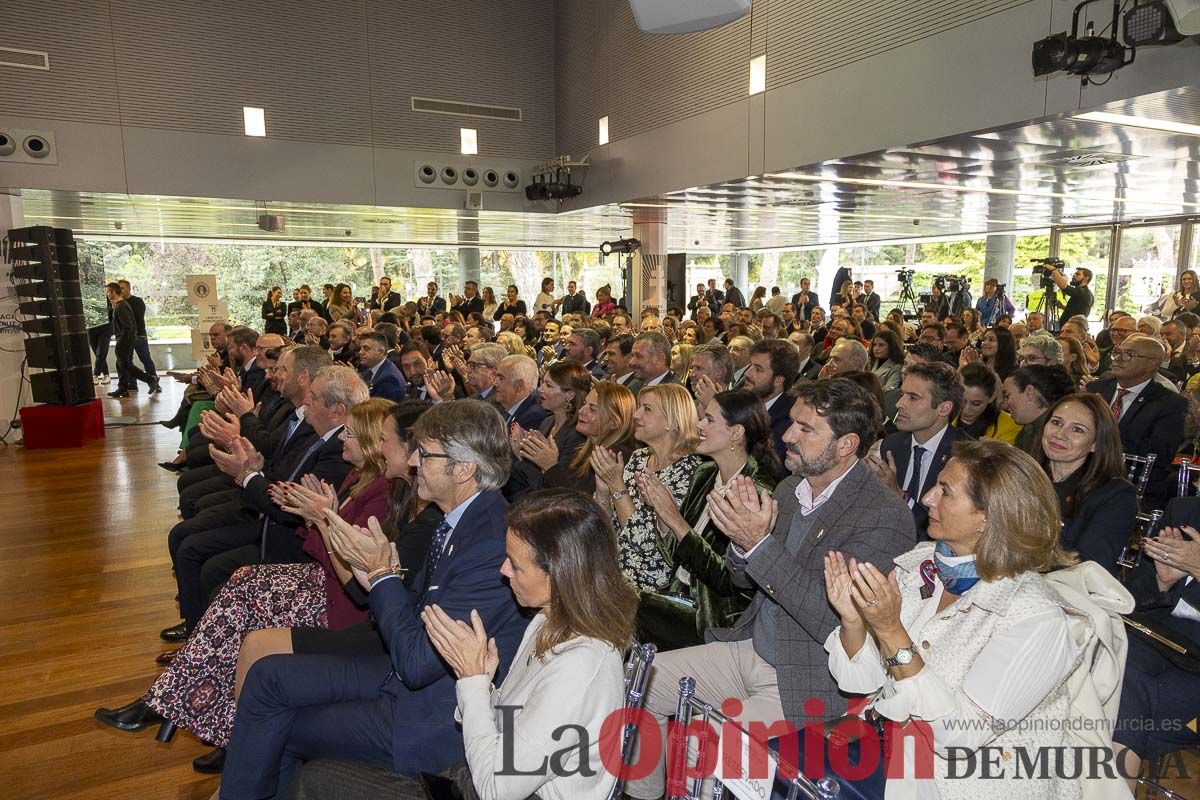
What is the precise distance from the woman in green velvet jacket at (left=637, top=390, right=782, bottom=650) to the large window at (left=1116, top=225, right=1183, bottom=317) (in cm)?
1226

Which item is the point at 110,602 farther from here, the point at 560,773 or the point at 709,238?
the point at 709,238

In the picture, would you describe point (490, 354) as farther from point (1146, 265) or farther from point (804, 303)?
point (1146, 265)

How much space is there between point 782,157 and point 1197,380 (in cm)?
520

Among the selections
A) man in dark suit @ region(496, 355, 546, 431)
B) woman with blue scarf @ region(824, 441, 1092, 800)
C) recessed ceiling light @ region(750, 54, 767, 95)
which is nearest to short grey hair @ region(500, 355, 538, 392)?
man in dark suit @ region(496, 355, 546, 431)

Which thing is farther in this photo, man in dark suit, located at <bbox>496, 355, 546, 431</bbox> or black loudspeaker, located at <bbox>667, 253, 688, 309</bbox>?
black loudspeaker, located at <bbox>667, 253, 688, 309</bbox>

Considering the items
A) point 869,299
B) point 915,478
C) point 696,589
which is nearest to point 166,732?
point 696,589

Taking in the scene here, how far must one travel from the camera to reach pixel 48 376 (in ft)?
27.6

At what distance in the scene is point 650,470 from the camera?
124 inches

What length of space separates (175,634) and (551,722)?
2.99 m

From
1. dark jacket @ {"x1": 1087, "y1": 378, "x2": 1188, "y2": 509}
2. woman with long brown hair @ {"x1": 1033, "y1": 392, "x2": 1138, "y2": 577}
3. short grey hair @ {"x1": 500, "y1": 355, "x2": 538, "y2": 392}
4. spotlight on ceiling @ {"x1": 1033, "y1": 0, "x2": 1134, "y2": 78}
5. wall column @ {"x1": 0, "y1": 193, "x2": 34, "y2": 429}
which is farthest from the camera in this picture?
wall column @ {"x1": 0, "y1": 193, "x2": 34, "y2": 429}

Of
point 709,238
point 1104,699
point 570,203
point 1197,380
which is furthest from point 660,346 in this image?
point 709,238

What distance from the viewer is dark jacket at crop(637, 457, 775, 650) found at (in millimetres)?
2357

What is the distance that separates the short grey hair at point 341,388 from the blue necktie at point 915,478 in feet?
8.04

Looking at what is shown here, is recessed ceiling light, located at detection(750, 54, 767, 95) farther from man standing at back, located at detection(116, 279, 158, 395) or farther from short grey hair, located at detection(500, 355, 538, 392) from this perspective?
man standing at back, located at detection(116, 279, 158, 395)
